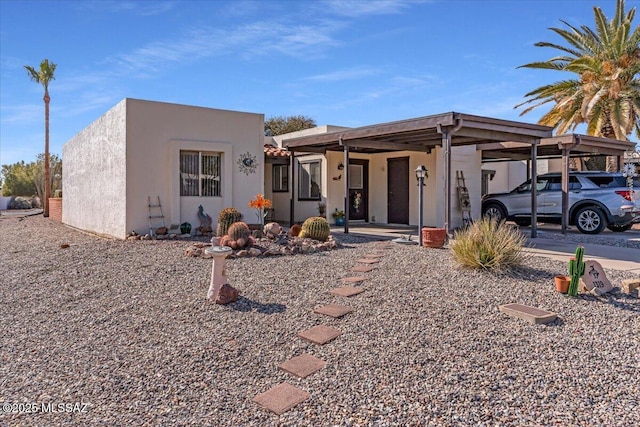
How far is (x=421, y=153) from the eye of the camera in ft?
42.2

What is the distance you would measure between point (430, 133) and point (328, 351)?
7.27 metres

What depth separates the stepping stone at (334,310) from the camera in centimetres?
423

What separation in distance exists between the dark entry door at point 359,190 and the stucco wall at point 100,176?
7.12 meters

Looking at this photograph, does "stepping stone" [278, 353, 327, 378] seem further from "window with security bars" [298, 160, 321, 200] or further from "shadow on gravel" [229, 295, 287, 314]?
"window with security bars" [298, 160, 321, 200]

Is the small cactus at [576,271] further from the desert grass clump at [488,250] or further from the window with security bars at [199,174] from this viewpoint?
the window with security bars at [199,174]

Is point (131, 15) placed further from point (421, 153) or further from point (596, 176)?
point (596, 176)

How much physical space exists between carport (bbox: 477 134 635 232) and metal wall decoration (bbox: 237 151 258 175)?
6603mm

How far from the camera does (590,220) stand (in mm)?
11125

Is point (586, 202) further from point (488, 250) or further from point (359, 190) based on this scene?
point (488, 250)

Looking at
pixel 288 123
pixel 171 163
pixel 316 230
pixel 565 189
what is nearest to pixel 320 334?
pixel 316 230

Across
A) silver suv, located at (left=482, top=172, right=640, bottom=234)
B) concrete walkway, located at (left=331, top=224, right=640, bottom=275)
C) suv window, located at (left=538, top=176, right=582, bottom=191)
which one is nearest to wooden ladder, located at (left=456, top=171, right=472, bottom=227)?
silver suv, located at (left=482, top=172, right=640, bottom=234)

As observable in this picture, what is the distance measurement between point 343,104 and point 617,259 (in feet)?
37.9

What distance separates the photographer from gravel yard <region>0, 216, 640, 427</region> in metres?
2.69

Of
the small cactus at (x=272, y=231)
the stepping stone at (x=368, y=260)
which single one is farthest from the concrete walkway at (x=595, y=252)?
the stepping stone at (x=368, y=260)
